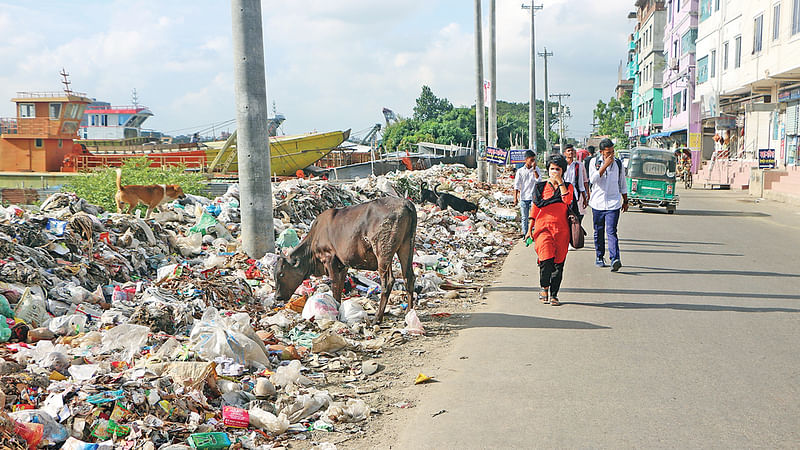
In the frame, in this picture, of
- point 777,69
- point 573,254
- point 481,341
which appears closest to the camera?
point 481,341

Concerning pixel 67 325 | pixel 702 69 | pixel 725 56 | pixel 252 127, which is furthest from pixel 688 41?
pixel 67 325

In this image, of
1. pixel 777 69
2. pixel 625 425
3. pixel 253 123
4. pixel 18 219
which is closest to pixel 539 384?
pixel 625 425

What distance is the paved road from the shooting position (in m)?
4.24

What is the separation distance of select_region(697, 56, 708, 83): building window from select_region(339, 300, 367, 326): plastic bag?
3630cm

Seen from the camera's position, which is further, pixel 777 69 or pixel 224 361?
pixel 777 69

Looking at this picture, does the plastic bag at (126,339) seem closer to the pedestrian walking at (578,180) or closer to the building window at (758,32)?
the pedestrian walking at (578,180)

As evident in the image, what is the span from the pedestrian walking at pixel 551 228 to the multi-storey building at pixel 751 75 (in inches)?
798

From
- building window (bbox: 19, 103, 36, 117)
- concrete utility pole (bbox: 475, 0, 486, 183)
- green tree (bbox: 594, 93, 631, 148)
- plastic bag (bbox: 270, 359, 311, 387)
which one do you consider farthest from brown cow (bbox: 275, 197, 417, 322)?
green tree (bbox: 594, 93, 631, 148)

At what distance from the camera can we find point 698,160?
41.7 metres

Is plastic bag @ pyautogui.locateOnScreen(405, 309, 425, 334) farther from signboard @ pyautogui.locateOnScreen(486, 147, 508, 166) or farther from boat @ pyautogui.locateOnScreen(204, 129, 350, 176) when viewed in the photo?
boat @ pyautogui.locateOnScreen(204, 129, 350, 176)

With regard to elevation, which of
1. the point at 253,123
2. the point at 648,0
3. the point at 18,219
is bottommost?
the point at 18,219

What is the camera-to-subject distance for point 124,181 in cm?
1423

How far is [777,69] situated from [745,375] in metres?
24.6

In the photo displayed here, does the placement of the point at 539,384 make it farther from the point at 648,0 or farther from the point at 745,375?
the point at 648,0
